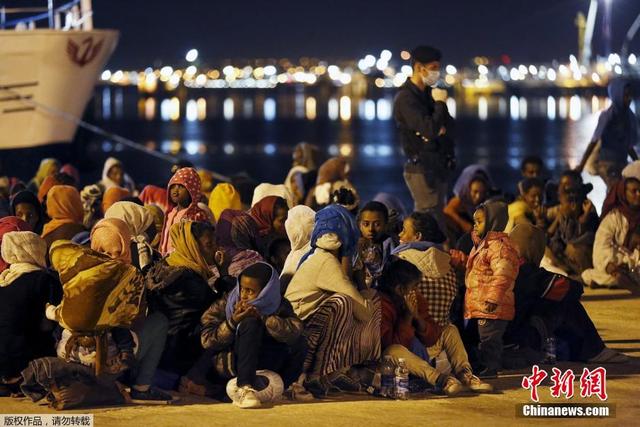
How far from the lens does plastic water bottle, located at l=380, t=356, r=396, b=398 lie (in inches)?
293

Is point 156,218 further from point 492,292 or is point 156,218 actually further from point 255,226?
point 492,292

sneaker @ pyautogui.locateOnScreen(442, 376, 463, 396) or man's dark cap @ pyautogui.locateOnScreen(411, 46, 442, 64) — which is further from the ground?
man's dark cap @ pyautogui.locateOnScreen(411, 46, 442, 64)

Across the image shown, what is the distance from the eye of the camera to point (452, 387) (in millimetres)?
7492

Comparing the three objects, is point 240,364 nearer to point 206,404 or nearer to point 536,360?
point 206,404

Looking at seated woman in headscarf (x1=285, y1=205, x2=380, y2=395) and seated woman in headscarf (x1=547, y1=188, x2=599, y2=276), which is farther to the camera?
seated woman in headscarf (x1=547, y1=188, x2=599, y2=276)

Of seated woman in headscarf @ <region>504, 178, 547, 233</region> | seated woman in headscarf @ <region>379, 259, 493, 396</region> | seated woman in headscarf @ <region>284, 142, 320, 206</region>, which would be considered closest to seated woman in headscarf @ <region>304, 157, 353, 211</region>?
seated woman in headscarf @ <region>284, 142, 320, 206</region>

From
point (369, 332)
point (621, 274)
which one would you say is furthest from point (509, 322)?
point (621, 274)

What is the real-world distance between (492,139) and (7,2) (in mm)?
59184

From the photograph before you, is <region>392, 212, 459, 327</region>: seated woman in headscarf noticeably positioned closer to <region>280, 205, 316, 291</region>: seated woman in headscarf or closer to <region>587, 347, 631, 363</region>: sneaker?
<region>280, 205, 316, 291</region>: seated woman in headscarf

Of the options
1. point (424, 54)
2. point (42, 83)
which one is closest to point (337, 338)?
point (424, 54)

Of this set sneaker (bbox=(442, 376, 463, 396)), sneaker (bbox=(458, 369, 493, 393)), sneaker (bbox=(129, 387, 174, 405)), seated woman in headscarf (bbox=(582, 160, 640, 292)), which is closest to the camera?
sneaker (bbox=(129, 387, 174, 405))

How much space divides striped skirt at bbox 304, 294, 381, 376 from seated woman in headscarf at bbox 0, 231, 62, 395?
1.16m

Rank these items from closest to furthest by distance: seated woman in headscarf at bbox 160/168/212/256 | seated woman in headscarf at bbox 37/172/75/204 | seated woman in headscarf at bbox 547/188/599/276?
seated woman in headscarf at bbox 160/168/212/256 < seated woman in headscarf at bbox 547/188/599/276 < seated woman in headscarf at bbox 37/172/75/204

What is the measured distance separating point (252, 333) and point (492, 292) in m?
1.45
